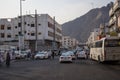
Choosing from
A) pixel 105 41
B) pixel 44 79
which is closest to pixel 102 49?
pixel 105 41

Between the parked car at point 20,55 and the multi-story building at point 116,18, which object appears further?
the multi-story building at point 116,18

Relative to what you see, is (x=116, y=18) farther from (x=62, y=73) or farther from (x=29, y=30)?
(x=62, y=73)

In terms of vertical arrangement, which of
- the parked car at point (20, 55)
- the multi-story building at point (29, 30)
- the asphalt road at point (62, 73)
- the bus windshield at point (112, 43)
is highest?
the multi-story building at point (29, 30)

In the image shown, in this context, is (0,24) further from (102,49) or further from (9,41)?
(102,49)

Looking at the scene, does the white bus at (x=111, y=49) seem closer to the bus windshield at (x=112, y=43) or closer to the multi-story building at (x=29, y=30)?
the bus windshield at (x=112, y=43)

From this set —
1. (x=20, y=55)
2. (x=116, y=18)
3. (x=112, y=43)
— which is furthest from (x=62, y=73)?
(x=116, y=18)

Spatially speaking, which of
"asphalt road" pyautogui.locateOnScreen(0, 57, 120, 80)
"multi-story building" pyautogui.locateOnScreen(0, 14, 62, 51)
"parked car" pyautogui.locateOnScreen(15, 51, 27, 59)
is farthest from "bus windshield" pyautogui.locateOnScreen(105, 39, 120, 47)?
"multi-story building" pyautogui.locateOnScreen(0, 14, 62, 51)

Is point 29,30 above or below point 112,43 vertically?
above

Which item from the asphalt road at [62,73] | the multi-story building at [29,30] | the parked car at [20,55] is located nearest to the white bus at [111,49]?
the asphalt road at [62,73]

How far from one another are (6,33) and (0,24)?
3.72m

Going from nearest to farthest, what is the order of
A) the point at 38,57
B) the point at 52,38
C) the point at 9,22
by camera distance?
the point at 38,57, the point at 9,22, the point at 52,38

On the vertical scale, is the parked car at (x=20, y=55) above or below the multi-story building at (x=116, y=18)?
below

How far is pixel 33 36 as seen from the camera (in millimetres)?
102375

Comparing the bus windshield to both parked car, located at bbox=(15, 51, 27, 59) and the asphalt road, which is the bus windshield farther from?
parked car, located at bbox=(15, 51, 27, 59)
